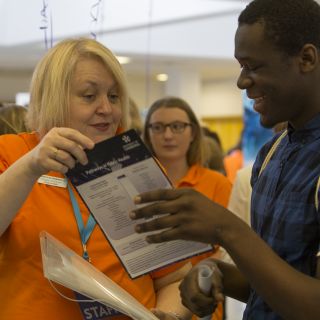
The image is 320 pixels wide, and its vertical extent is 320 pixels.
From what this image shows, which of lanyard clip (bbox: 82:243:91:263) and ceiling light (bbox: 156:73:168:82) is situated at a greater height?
ceiling light (bbox: 156:73:168:82)

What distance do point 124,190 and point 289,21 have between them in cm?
49

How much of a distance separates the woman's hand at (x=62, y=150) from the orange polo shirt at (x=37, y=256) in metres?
0.26

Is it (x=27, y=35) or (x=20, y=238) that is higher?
(x=27, y=35)

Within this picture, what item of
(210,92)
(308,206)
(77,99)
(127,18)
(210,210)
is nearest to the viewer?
(210,210)

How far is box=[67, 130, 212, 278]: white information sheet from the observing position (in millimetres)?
1160

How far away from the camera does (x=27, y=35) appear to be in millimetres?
6875

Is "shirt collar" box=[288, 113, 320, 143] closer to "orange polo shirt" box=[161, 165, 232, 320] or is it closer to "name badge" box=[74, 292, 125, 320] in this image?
"name badge" box=[74, 292, 125, 320]

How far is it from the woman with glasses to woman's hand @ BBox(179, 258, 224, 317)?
1.70m

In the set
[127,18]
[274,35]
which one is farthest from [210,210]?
[127,18]

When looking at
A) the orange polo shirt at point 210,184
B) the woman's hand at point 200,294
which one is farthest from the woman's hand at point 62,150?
the orange polo shirt at point 210,184

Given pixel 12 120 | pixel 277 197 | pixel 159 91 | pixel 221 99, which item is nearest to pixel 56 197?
pixel 277 197

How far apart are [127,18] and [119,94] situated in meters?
5.28

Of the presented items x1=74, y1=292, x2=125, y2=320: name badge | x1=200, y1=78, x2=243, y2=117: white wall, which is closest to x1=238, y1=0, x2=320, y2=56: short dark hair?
x1=74, y1=292, x2=125, y2=320: name badge

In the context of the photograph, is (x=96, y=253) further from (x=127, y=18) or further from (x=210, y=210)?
(x=127, y=18)
